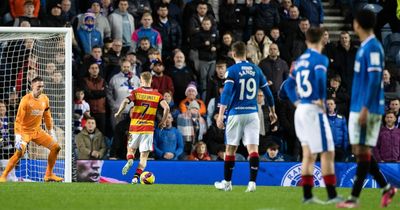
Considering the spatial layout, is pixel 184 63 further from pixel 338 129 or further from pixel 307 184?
pixel 307 184

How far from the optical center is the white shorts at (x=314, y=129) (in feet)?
37.3

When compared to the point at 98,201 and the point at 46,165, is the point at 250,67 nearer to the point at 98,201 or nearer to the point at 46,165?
the point at 98,201

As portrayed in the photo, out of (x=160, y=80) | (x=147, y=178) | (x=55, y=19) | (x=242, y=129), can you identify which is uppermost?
(x=55, y=19)

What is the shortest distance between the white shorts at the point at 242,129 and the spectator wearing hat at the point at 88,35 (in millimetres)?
7223

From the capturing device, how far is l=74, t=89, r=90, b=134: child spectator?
785 inches

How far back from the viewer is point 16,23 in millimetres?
20828

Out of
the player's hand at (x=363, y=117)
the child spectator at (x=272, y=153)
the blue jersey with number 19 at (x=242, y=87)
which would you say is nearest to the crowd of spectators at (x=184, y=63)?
the child spectator at (x=272, y=153)

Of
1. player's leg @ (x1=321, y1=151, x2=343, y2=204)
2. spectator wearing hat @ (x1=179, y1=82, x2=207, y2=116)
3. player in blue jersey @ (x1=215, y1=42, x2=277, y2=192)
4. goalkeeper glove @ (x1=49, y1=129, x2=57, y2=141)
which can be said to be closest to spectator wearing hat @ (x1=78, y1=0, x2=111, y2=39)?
spectator wearing hat @ (x1=179, y1=82, x2=207, y2=116)

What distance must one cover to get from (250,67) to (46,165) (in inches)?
231

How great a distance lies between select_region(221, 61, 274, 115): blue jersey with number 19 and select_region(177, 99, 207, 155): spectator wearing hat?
5.46 m

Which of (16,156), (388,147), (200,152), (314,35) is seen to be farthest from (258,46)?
(314,35)

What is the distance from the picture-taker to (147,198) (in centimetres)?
1305

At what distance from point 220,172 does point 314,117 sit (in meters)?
7.33

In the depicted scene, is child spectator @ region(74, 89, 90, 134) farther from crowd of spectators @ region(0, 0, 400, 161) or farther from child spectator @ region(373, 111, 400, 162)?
child spectator @ region(373, 111, 400, 162)
